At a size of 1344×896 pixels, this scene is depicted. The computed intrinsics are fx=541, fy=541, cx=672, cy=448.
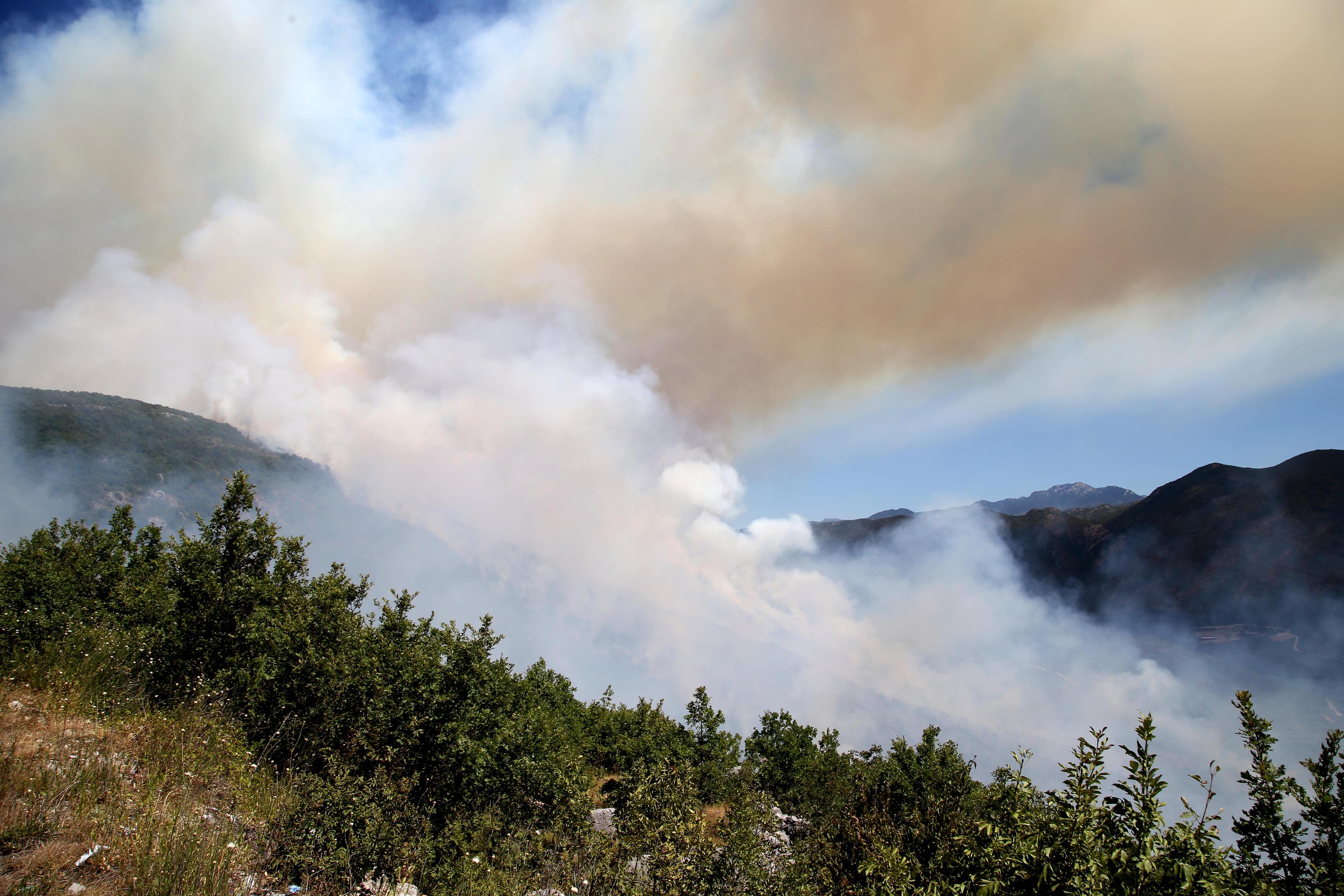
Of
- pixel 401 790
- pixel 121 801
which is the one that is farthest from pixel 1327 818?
pixel 401 790

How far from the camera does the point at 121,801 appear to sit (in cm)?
923

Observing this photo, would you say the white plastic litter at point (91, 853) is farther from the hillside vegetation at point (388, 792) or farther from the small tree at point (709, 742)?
the small tree at point (709, 742)

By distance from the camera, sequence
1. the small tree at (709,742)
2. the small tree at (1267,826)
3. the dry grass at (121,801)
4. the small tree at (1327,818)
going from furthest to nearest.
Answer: the small tree at (709,742)
the small tree at (1267,826)
the dry grass at (121,801)
the small tree at (1327,818)

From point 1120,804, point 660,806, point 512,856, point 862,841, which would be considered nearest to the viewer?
point 1120,804

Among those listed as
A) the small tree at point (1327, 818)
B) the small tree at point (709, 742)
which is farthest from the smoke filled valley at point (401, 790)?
the small tree at point (709, 742)

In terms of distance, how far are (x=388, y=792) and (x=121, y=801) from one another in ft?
20.2

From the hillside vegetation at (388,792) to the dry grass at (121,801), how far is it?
5cm

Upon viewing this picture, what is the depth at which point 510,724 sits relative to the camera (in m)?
25.8

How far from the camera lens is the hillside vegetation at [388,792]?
787 cm

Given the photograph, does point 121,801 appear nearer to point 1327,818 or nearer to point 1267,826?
point 1267,826

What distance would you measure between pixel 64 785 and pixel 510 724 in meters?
18.6

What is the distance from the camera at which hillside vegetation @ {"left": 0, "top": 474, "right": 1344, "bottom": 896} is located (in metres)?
7.87

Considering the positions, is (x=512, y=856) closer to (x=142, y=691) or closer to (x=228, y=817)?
(x=228, y=817)

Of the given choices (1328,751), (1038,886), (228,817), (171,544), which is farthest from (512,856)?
(171,544)
